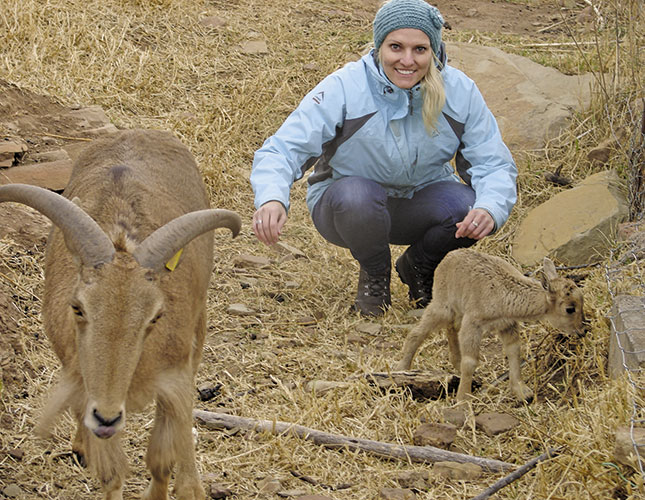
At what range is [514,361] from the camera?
5.45m

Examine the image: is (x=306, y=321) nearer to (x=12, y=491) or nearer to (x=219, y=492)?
(x=219, y=492)

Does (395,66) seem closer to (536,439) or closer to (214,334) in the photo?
(214,334)

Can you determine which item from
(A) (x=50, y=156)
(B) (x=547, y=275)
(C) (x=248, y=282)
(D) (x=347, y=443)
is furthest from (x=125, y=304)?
(A) (x=50, y=156)

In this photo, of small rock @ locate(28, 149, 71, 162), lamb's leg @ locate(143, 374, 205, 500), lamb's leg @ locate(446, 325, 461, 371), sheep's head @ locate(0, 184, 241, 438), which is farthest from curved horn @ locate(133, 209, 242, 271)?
small rock @ locate(28, 149, 71, 162)

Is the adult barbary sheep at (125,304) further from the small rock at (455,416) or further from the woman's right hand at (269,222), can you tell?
the small rock at (455,416)

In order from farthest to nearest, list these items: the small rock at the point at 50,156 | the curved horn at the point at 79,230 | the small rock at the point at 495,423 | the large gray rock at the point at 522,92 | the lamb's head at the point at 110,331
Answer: the large gray rock at the point at 522,92 < the small rock at the point at 50,156 < the small rock at the point at 495,423 < the curved horn at the point at 79,230 < the lamb's head at the point at 110,331

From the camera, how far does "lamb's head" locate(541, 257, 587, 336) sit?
5.51m

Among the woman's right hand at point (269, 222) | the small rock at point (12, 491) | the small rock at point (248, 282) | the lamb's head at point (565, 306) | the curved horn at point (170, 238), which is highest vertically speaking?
the curved horn at point (170, 238)

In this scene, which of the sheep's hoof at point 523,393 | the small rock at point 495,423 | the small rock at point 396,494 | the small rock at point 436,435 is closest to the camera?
the small rock at point 396,494

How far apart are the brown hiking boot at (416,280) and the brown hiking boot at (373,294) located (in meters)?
0.27

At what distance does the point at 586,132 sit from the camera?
8.84 meters

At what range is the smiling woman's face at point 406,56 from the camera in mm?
6102

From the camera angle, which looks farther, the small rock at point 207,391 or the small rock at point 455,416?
the small rock at point 207,391

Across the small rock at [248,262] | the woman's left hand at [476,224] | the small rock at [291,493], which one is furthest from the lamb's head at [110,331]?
the small rock at [248,262]
